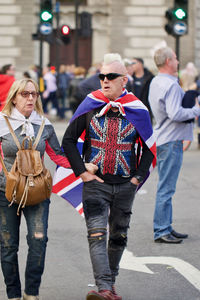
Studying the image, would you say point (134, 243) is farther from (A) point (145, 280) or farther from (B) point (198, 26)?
(B) point (198, 26)

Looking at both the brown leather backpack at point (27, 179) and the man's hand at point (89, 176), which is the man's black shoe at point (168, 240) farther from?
the brown leather backpack at point (27, 179)

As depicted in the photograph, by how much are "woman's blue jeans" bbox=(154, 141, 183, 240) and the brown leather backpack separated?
2.78m

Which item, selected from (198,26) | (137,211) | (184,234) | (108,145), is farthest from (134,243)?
(198,26)

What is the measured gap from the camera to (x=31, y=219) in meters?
5.80

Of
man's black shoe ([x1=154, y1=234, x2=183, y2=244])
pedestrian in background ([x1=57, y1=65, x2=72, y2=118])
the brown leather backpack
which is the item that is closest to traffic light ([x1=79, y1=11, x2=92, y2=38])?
pedestrian in background ([x1=57, y1=65, x2=72, y2=118])

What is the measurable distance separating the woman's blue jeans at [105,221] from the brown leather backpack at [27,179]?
1.15 feet

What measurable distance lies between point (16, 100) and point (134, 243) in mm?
2936

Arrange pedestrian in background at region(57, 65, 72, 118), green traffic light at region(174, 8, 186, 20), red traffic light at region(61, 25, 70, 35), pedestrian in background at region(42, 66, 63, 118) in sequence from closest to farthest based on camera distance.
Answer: green traffic light at region(174, 8, 186, 20) < red traffic light at region(61, 25, 70, 35) < pedestrian in background at region(42, 66, 63, 118) < pedestrian in background at region(57, 65, 72, 118)

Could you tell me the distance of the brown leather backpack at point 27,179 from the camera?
567cm

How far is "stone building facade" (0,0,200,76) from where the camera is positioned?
35062 millimetres

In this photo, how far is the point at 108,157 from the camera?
594 centimetres

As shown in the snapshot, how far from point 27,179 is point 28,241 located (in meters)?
0.44

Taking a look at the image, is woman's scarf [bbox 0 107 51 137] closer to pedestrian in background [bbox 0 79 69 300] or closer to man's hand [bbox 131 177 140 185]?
pedestrian in background [bbox 0 79 69 300]

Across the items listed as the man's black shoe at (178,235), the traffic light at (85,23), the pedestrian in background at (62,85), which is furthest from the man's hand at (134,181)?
the traffic light at (85,23)
